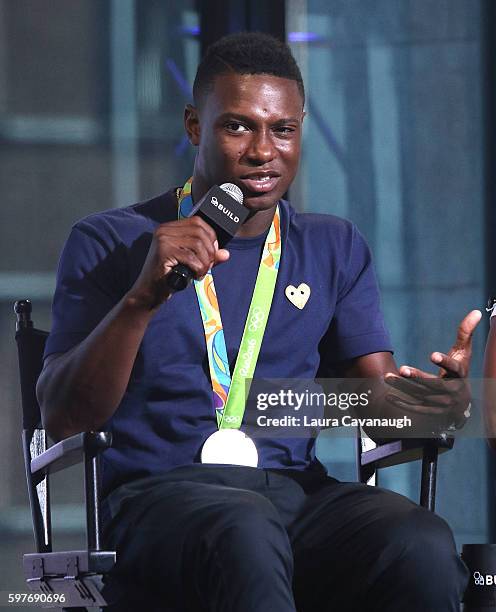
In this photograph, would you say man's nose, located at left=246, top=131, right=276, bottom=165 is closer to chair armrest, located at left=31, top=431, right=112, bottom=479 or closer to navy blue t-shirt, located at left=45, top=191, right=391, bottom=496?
navy blue t-shirt, located at left=45, top=191, right=391, bottom=496

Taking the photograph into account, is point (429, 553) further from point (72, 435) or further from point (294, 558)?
point (72, 435)

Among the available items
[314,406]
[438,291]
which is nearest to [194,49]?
[438,291]

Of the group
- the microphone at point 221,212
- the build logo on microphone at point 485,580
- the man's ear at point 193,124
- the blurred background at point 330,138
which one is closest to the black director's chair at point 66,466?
the build logo on microphone at point 485,580

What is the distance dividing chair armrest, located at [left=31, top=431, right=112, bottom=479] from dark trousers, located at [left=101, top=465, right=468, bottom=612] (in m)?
0.13

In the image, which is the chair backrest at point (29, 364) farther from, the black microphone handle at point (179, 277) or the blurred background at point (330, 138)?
the blurred background at point (330, 138)

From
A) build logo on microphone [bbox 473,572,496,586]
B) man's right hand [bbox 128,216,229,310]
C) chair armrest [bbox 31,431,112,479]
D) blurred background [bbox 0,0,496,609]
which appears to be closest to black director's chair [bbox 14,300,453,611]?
Result: chair armrest [bbox 31,431,112,479]

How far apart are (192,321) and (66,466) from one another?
1.15 feet

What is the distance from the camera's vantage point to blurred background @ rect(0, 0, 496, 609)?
3.73 m

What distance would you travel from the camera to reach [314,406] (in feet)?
7.52

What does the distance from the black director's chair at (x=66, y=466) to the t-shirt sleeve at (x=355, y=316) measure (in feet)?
0.65

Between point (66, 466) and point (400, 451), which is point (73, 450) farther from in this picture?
point (400, 451)

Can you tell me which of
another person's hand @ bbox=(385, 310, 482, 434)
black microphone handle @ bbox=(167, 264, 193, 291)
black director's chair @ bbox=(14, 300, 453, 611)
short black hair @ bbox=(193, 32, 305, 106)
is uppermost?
short black hair @ bbox=(193, 32, 305, 106)

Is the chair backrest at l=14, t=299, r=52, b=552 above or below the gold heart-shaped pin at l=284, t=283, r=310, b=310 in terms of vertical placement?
below

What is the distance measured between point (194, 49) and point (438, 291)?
43.3 inches
